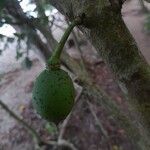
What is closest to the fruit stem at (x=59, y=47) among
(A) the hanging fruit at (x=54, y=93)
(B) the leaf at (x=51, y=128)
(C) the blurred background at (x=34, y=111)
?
(A) the hanging fruit at (x=54, y=93)

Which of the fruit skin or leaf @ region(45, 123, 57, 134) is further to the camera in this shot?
leaf @ region(45, 123, 57, 134)

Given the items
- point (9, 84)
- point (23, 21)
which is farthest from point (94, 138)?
point (23, 21)

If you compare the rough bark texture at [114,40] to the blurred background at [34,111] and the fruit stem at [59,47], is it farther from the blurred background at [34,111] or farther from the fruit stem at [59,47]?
the blurred background at [34,111]

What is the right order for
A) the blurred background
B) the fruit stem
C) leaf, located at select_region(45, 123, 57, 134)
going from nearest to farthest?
1. the fruit stem
2. the blurred background
3. leaf, located at select_region(45, 123, 57, 134)

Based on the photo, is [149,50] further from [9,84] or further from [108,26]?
[108,26]

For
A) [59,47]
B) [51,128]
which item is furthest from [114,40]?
[51,128]

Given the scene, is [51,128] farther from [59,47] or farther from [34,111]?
[59,47]

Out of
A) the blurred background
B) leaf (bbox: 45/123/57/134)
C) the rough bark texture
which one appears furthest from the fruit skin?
leaf (bbox: 45/123/57/134)

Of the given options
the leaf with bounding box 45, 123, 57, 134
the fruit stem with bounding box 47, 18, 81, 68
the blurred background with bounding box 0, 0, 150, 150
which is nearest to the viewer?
the fruit stem with bounding box 47, 18, 81, 68

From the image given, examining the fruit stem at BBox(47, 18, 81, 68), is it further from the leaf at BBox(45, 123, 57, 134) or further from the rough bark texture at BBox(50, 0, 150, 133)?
the leaf at BBox(45, 123, 57, 134)
